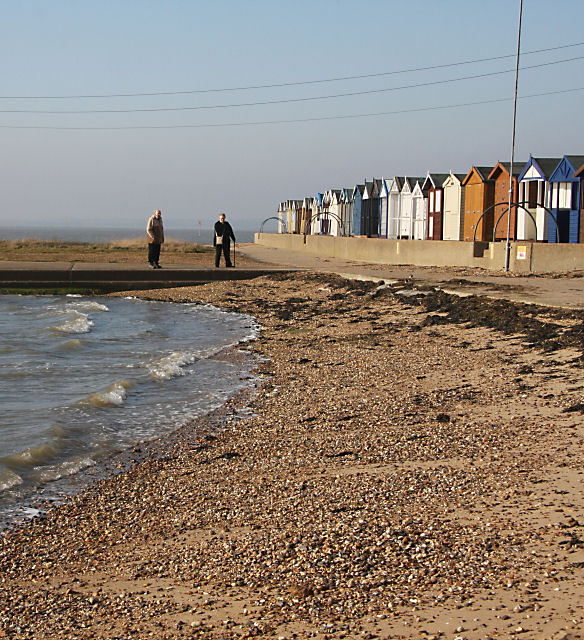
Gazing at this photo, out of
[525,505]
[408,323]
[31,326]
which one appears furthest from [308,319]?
[525,505]

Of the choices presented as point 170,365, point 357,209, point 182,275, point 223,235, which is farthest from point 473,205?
point 170,365

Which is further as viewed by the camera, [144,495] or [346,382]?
[346,382]

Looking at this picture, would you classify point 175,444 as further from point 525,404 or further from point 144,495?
point 525,404

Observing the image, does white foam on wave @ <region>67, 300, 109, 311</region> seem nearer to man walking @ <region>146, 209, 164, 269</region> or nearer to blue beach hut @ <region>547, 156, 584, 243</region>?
man walking @ <region>146, 209, 164, 269</region>

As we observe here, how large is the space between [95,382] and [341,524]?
28.2 ft

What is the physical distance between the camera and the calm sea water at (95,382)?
29.6 ft

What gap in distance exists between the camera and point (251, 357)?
1551 centimetres

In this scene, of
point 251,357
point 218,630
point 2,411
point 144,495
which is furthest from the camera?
point 251,357

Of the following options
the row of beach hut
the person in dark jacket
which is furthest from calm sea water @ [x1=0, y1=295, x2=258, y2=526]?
the row of beach hut

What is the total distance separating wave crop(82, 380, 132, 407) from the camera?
11.9 metres

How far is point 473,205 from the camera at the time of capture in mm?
36594

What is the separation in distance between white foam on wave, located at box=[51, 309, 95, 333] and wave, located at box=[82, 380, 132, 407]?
775cm

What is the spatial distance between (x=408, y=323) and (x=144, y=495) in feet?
35.6

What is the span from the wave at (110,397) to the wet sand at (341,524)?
1.78m
